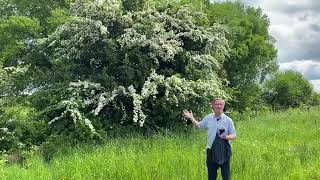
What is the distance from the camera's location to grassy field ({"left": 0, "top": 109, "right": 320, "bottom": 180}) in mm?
11188

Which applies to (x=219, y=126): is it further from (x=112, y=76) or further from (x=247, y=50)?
(x=247, y=50)

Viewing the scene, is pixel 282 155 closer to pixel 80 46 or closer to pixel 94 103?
pixel 94 103

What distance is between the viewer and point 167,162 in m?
12.0

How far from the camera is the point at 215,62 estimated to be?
57.6 ft

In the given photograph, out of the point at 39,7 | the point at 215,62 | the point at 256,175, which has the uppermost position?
the point at 39,7

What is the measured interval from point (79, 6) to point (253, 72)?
98.2 ft

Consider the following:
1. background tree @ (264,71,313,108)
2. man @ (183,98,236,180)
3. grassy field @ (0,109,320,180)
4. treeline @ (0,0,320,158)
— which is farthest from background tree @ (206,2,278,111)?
man @ (183,98,236,180)

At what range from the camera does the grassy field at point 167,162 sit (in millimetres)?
11188

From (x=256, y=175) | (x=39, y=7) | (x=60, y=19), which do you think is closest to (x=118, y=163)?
(x=256, y=175)

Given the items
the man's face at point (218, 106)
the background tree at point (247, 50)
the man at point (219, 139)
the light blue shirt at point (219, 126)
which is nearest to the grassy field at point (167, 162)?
the man at point (219, 139)

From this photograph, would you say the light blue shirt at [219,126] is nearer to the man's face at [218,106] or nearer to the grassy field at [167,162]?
the man's face at [218,106]

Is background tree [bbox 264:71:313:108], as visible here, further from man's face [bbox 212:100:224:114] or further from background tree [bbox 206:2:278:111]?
man's face [bbox 212:100:224:114]

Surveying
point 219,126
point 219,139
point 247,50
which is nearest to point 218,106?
point 219,126

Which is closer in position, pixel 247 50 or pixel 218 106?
pixel 218 106
